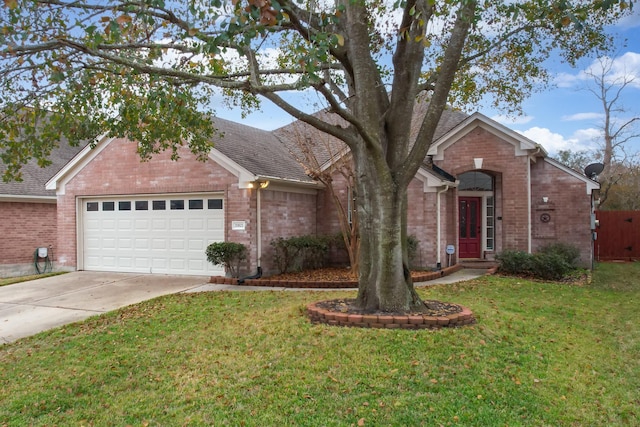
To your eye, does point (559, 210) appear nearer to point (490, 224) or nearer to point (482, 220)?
point (490, 224)

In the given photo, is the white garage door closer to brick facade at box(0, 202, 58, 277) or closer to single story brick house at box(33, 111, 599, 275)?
single story brick house at box(33, 111, 599, 275)

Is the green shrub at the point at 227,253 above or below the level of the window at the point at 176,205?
below

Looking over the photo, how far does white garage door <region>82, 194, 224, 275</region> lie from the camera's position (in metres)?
13.0

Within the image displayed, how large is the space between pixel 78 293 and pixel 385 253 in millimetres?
7694

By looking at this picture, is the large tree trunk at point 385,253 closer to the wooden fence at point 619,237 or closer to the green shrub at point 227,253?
the green shrub at point 227,253

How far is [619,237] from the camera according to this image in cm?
1981

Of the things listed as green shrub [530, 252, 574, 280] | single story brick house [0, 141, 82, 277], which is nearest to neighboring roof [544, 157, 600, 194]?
green shrub [530, 252, 574, 280]

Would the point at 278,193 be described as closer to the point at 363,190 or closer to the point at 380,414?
the point at 363,190

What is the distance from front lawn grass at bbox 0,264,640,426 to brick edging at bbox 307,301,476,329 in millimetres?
239

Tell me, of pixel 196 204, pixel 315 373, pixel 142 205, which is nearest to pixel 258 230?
pixel 196 204

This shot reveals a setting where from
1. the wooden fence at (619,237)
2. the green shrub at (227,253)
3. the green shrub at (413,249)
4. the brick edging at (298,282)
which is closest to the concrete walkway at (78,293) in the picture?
the brick edging at (298,282)

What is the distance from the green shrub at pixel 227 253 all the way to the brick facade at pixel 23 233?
9.83 m

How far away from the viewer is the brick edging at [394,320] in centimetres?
647

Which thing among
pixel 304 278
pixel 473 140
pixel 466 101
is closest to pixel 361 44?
pixel 466 101
